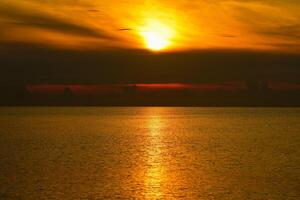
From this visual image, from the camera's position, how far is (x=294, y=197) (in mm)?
30797

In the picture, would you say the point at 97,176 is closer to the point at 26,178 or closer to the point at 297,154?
the point at 26,178

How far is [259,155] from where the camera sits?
5631 centimetres

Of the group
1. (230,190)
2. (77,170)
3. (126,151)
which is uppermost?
Result: (230,190)

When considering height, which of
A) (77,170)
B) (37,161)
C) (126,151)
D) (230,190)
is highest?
(230,190)

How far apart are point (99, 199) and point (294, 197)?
11.9 m

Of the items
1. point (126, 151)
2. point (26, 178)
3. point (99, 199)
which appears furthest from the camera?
point (126, 151)

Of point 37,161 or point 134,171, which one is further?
point 37,161

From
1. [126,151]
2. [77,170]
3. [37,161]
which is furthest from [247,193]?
[126,151]

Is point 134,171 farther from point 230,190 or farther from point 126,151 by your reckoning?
point 126,151

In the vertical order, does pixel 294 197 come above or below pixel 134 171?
above

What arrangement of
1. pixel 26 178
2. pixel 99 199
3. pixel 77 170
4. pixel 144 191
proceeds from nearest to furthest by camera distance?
pixel 99 199 < pixel 144 191 < pixel 26 178 < pixel 77 170

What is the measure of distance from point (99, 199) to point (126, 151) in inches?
1273

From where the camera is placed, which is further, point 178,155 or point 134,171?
point 178,155

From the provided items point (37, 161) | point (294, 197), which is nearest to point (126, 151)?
point (37, 161)
